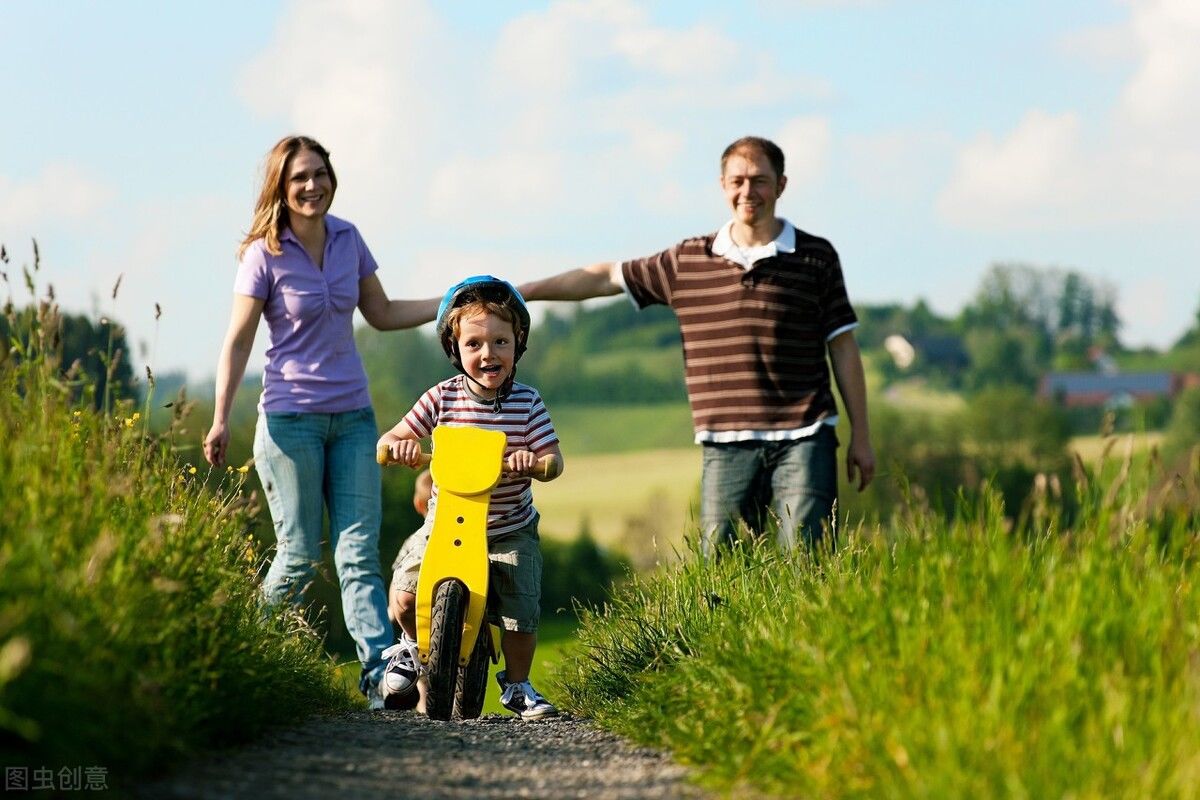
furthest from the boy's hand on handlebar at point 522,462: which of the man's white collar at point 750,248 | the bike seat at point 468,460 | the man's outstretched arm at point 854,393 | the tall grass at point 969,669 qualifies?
the man's outstretched arm at point 854,393

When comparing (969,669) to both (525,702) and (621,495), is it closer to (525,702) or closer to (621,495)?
(525,702)

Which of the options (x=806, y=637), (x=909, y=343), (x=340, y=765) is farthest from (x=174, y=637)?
(x=909, y=343)

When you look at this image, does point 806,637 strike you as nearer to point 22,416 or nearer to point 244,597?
point 244,597

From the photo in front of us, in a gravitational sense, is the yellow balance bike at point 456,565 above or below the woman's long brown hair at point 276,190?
below

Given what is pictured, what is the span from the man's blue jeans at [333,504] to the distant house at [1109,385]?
123m

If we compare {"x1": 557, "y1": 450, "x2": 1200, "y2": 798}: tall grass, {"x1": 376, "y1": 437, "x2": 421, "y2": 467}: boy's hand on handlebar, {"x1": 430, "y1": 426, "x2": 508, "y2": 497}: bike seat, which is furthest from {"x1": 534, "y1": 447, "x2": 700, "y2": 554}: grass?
{"x1": 557, "y1": 450, "x2": 1200, "y2": 798}: tall grass

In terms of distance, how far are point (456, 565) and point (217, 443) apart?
1212 millimetres

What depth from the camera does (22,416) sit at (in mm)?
4684

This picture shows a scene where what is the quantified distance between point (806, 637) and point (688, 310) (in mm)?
2701

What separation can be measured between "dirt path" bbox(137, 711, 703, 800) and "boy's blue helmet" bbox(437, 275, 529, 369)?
159 cm

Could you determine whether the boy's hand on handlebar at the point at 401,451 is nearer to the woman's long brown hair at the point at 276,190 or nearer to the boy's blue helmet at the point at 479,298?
the boy's blue helmet at the point at 479,298

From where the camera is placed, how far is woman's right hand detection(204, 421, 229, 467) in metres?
6.20

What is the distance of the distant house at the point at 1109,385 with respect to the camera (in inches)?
5020

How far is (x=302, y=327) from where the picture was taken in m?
6.47
